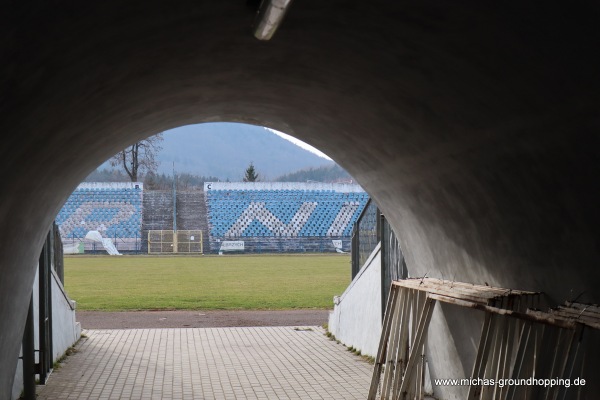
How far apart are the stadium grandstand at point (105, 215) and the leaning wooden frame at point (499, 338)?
1921 inches

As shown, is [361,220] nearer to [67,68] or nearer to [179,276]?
[67,68]

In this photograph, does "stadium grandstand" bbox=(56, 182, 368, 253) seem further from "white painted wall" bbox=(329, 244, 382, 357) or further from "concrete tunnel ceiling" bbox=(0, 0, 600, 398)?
"concrete tunnel ceiling" bbox=(0, 0, 600, 398)

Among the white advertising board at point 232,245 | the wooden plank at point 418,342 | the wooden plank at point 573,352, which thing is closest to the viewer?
the wooden plank at point 573,352

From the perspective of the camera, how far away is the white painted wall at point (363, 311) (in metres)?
12.5

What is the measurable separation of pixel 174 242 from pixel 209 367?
146ft

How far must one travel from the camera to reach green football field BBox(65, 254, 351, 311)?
22375 millimetres

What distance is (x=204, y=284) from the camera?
29.0 meters

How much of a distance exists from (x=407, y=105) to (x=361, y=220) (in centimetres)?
835

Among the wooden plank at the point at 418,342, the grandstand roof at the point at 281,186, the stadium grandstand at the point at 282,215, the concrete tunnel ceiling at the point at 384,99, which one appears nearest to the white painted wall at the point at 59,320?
the concrete tunnel ceiling at the point at 384,99

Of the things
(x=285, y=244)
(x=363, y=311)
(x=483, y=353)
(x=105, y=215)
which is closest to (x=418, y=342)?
(x=483, y=353)

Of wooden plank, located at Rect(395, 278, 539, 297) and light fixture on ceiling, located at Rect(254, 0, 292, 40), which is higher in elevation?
light fixture on ceiling, located at Rect(254, 0, 292, 40)

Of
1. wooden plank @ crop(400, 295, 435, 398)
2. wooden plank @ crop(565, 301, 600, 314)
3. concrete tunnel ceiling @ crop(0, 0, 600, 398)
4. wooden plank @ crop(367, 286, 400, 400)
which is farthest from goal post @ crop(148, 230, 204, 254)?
wooden plank @ crop(565, 301, 600, 314)

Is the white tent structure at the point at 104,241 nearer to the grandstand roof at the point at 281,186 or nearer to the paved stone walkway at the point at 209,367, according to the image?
the grandstand roof at the point at 281,186

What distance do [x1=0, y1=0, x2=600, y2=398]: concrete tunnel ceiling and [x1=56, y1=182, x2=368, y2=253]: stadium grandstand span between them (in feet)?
161
